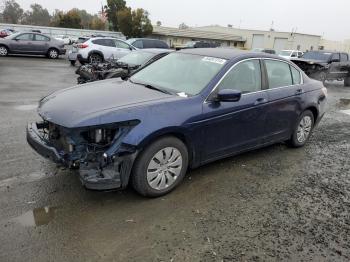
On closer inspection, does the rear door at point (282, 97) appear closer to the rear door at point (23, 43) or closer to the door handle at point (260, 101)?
the door handle at point (260, 101)

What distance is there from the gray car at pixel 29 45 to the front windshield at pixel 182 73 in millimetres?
18401

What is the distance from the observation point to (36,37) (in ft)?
70.9

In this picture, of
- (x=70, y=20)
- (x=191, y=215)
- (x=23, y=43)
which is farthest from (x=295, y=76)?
(x=70, y=20)

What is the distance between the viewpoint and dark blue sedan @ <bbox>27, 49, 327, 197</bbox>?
367cm

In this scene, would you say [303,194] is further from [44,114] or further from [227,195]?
[44,114]

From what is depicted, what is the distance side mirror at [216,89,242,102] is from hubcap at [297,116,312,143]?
217 cm

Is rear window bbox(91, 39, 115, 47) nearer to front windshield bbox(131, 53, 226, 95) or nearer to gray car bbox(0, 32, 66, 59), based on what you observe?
gray car bbox(0, 32, 66, 59)

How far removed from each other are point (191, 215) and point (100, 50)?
51.1 ft

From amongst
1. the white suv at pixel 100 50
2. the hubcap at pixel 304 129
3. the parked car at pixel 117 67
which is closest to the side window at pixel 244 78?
the hubcap at pixel 304 129

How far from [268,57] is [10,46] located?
1941 cm

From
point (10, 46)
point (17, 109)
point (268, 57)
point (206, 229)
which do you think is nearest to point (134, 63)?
point (17, 109)

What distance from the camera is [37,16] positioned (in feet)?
307

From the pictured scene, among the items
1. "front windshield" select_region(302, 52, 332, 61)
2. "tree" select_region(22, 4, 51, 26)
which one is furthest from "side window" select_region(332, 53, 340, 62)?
"tree" select_region(22, 4, 51, 26)

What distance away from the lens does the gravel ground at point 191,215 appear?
316 centimetres
